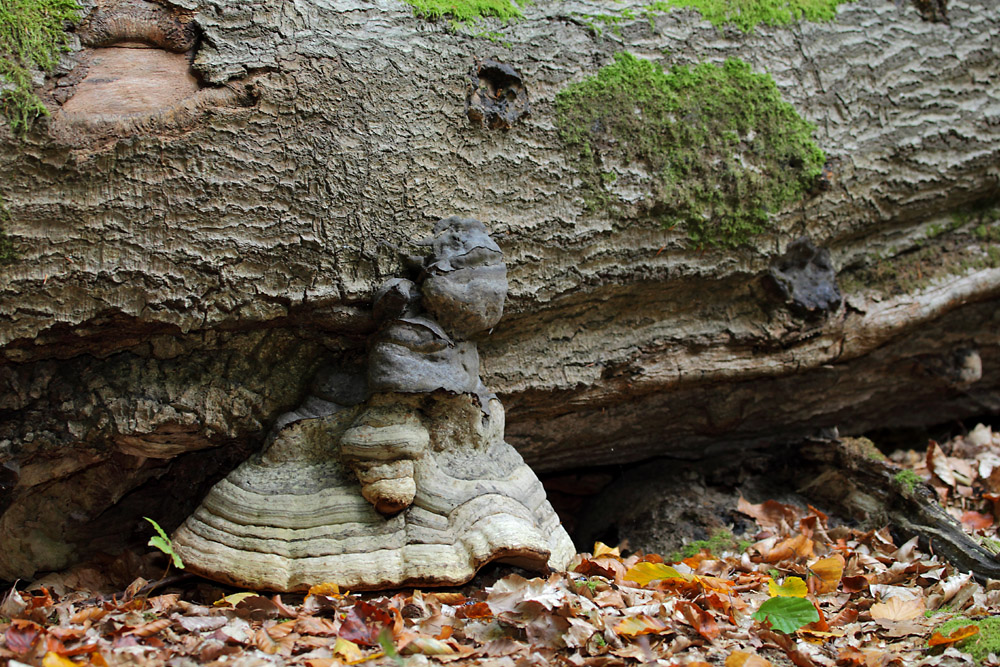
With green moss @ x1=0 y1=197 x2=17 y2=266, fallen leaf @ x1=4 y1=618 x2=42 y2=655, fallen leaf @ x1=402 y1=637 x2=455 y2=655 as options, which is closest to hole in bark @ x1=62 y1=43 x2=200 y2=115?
green moss @ x1=0 y1=197 x2=17 y2=266

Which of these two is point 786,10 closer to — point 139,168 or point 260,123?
point 260,123

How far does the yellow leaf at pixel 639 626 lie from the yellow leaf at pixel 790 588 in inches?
26.9

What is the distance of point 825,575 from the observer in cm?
329

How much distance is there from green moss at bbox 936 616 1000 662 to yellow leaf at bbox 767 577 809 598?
1.58ft

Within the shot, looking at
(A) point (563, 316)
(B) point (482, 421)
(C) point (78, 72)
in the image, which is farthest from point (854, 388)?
(C) point (78, 72)

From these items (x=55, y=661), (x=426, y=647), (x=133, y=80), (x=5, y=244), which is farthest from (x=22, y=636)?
(x=133, y=80)

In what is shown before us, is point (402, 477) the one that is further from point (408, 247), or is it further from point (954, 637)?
point (954, 637)

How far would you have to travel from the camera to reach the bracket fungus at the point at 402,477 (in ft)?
9.59

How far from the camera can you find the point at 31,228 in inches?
114

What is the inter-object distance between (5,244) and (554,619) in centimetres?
246

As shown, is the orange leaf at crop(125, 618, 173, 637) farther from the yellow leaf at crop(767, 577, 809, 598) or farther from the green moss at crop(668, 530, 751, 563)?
the green moss at crop(668, 530, 751, 563)

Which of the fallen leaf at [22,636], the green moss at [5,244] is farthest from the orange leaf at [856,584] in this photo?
the green moss at [5,244]

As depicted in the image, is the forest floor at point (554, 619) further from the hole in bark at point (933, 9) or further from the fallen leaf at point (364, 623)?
the hole in bark at point (933, 9)

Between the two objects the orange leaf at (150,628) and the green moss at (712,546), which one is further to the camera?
the green moss at (712,546)
